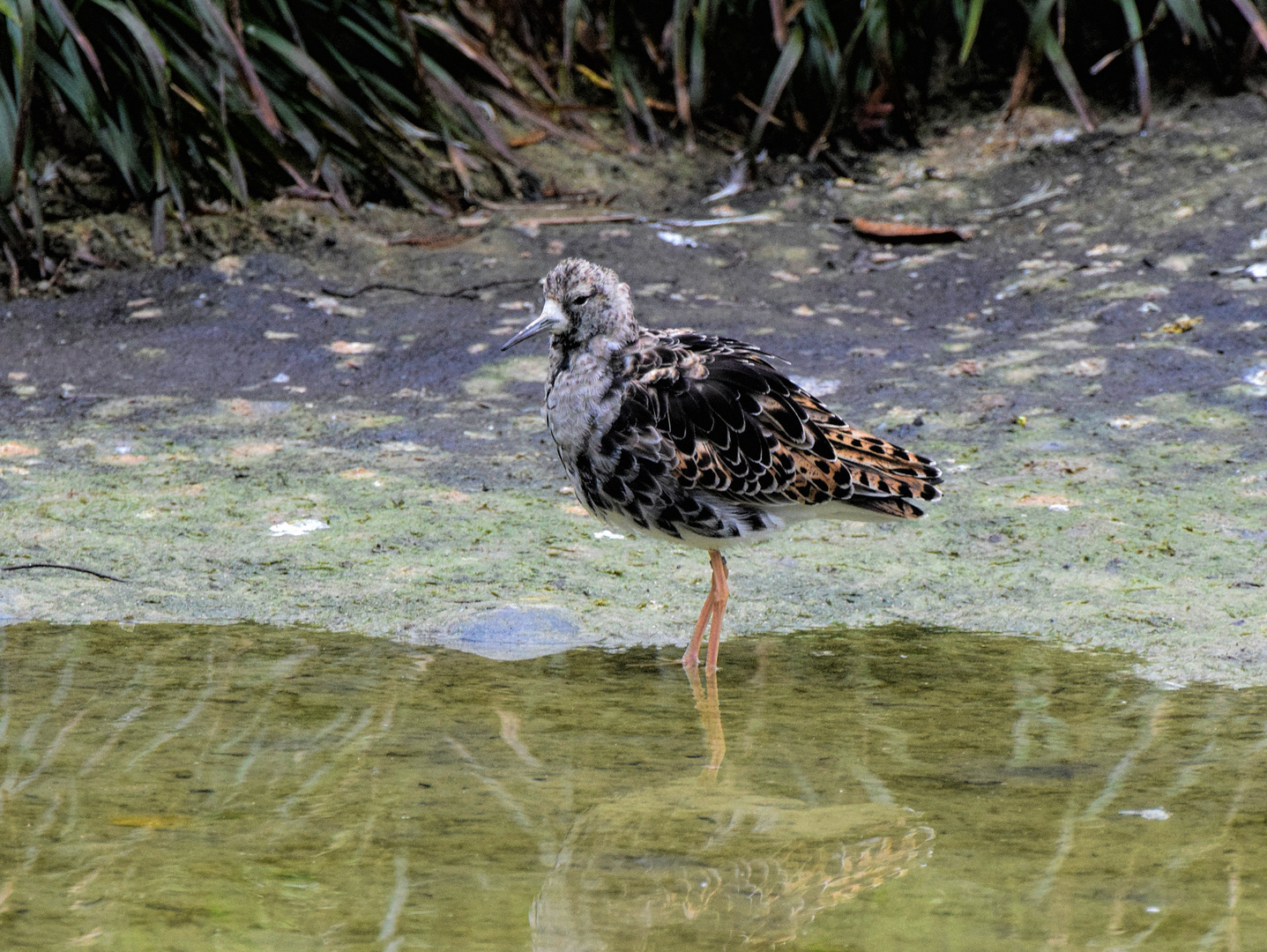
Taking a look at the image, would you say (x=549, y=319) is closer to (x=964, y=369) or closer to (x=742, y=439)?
(x=742, y=439)

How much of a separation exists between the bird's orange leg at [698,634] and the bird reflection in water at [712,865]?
0.88m

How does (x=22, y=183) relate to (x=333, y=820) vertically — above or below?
above

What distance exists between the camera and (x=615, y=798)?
10.7 ft

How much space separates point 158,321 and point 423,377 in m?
1.52

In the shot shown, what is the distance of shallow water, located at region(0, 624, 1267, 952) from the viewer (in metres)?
2.62

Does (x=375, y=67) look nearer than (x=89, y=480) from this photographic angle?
No

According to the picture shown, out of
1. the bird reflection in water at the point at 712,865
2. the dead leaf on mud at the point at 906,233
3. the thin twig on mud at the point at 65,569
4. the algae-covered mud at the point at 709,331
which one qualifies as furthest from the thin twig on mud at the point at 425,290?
the bird reflection in water at the point at 712,865

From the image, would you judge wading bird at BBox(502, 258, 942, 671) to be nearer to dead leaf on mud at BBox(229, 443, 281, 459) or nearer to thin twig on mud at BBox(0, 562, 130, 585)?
thin twig on mud at BBox(0, 562, 130, 585)

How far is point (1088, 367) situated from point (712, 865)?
14.2 ft

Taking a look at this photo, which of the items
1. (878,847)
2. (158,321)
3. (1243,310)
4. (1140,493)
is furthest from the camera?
(158,321)

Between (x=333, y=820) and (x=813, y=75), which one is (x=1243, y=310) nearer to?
(x=813, y=75)

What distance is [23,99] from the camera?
23.1ft

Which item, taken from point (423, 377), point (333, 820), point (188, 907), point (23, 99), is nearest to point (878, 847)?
point (333, 820)

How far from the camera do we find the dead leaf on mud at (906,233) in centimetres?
828
